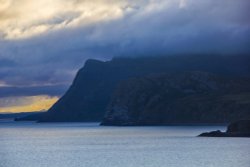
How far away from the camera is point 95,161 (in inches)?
5699

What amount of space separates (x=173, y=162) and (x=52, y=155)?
41.5 metres

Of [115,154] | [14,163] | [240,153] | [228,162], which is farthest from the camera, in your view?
[115,154]

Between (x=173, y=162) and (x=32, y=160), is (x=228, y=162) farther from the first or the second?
(x=32, y=160)

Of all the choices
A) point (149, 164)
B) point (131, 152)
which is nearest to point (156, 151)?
point (131, 152)

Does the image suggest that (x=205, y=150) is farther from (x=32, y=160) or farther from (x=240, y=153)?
(x=32, y=160)

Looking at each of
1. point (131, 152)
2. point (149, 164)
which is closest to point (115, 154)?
point (131, 152)

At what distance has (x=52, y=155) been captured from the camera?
16825cm

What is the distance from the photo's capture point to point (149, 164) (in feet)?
439

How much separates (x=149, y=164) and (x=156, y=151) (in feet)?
131

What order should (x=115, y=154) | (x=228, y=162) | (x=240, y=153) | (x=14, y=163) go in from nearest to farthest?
(x=228, y=162) → (x=14, y=163) → (x=240, y=153) → (x=115, y=154)

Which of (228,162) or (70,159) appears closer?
(228,162)

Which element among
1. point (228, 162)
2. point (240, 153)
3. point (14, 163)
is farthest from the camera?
point (240, 153)

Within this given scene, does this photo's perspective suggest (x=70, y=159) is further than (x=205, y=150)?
No

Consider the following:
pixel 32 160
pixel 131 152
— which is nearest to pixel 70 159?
pixel 32 160
